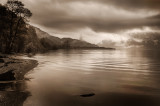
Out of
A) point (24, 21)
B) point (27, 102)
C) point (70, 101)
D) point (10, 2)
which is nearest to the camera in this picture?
point (27, 102)

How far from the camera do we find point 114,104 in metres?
8.40

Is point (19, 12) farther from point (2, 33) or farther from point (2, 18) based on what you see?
point (2, 33)

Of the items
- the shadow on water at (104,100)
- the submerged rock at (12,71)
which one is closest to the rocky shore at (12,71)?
the submerged rock at (12,71)

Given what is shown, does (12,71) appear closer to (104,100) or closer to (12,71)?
(12,71)

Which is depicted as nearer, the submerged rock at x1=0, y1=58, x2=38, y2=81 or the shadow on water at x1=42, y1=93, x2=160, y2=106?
the shadow on water at x1=42, y1=93, x2=160, y2=106

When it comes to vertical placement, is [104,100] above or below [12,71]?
below

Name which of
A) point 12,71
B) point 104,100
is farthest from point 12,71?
point 104,100

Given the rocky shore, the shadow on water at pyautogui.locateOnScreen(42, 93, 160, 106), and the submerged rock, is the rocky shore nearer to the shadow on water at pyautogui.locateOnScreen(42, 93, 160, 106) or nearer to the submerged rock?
the submerged rock

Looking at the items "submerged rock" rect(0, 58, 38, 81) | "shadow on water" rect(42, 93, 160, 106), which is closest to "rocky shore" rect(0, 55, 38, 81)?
"submerged rock" rect(0, 58, 38, 81)

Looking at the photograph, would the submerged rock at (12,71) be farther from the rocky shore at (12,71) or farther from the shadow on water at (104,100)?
the shadow on water at (104,100)

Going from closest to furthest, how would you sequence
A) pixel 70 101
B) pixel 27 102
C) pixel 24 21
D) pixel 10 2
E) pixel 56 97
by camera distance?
pixel 27 102
pixel 70 101
pixel 56 97
pixel 10 2
pixel 24 21

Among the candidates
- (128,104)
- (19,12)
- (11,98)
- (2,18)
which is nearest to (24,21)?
(19,12)

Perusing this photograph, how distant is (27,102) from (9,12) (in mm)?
43090

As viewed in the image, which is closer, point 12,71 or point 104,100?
point 104,100
